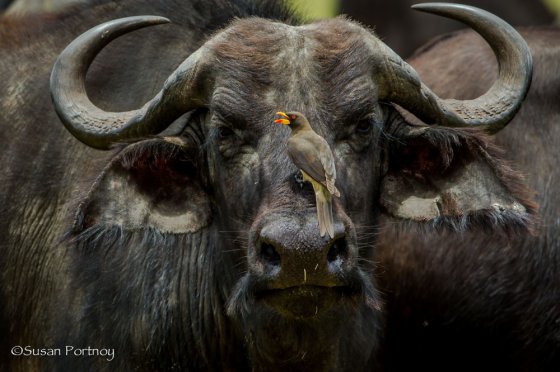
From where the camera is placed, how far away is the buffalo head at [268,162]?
6.83 metres

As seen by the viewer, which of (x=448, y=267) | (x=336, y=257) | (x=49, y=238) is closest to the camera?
(x=336, y=257)

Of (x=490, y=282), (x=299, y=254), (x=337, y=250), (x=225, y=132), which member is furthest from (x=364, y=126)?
(x=490, y=282)

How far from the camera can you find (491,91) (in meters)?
7.52

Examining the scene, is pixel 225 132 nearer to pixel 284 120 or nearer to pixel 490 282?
pixel 284 120

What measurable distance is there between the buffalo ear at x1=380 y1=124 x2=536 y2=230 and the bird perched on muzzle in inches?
39.4

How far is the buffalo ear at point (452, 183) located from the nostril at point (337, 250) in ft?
3.75

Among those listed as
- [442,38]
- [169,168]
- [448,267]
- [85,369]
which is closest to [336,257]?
[169,168]

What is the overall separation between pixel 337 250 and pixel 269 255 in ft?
1.07

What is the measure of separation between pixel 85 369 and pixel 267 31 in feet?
7.14

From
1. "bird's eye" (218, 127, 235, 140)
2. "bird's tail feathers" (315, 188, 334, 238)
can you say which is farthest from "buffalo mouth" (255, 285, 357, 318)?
"bird's eye" (218, 127, 235, 140)

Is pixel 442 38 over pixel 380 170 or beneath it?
beneath

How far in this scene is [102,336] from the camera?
7.47 metres

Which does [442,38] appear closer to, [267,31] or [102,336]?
[267,31]
